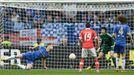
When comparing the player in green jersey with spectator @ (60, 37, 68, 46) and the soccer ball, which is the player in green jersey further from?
spectator @ (60, 37, 68, 46)

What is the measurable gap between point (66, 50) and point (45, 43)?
3.63ft

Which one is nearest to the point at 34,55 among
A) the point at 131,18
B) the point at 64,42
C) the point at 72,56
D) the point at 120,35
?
the point at 72,56

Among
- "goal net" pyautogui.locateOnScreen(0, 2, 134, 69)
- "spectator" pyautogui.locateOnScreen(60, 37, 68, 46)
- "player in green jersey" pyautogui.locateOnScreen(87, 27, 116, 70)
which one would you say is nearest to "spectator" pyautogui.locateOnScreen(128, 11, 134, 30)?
"goal net" pyautogui.locateOnScreen(0, 2, 134, 69)

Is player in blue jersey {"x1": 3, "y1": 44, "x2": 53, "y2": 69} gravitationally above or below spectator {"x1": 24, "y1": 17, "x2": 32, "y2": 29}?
below

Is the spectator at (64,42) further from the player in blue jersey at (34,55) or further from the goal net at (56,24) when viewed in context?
the player in blue jersey at (34,55)

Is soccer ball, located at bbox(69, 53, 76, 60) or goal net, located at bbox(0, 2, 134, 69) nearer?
soccer ball, located at bbox(69, 53, 76, 60)

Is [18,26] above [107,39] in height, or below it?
above

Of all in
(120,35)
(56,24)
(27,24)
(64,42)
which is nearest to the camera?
(120,35)

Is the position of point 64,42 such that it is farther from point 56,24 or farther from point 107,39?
point 107,39

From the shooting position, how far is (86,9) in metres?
24.8

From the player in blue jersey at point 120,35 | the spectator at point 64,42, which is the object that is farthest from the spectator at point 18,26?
the player in blue jersey at point 120,35

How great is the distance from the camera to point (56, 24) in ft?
83.3

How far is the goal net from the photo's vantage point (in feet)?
81.2

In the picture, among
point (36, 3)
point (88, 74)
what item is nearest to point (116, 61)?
point (88, 74)
